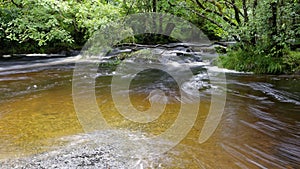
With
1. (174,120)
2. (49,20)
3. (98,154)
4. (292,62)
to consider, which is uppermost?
(49,20)

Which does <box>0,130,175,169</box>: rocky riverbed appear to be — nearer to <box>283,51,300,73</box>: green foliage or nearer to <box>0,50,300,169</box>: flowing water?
<box>0,50,300,169</box>: flowing water

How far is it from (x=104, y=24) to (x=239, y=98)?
489cm

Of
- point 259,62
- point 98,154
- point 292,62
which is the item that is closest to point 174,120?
point 98,154

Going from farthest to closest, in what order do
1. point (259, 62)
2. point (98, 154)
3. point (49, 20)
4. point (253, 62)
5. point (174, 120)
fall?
1. point (49, 20)
2. point (253, 62)
3. point (259, 62)
4. point (174, 120)
5. point (98, 154)

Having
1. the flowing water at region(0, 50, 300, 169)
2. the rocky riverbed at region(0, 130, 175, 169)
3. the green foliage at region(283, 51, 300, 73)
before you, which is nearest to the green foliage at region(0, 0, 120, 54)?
the flowing water at region(0, 50, 300, 169)

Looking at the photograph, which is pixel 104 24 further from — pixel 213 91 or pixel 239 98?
pixel 239 98

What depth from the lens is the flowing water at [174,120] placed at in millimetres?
3092

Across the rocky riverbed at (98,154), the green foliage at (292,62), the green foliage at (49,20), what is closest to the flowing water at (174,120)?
the rocky riverbed at (98,154)

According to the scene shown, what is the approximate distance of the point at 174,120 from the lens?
14.1 ft

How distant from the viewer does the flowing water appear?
309cm

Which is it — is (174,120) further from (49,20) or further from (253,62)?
(49,20)

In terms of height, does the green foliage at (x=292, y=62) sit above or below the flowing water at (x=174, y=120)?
above

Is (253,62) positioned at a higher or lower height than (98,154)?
higher

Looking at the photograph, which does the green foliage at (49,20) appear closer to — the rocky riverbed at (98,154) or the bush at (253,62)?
the bush at (253,62)
